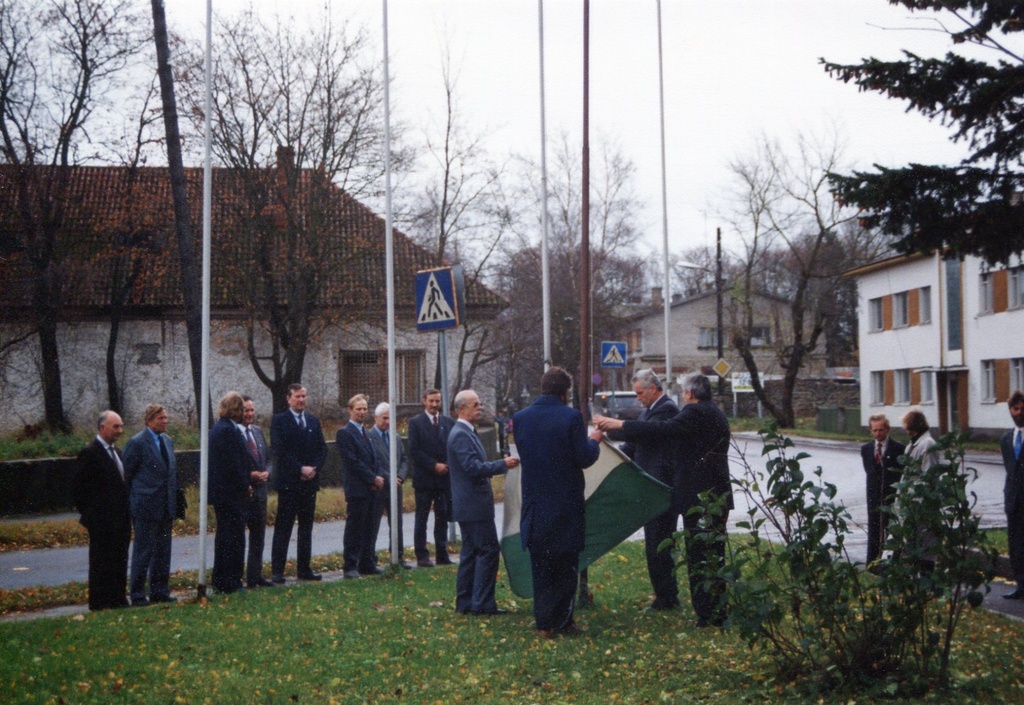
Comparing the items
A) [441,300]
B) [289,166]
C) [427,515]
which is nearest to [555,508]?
[441,300]

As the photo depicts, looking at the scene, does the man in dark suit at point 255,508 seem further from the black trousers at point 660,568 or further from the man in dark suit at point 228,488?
the black trousers at point 660,568

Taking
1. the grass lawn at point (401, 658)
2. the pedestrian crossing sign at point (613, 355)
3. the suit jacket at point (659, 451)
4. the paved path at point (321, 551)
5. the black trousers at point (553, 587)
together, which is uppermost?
the pedestrian crossing sign at point (613, 355)

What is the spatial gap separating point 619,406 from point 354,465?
131 feet

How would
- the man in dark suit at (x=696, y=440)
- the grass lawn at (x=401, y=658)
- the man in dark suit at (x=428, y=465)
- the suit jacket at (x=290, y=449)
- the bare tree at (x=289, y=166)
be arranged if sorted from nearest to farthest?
the grass lawn at (x=401, y=658) → the man in dark suit at (x=696, y=440) → the suit jacket at (x=290, y=449) → the man in dark suit at (x=428, y=465) → the bare tree at (x=289, y=166)

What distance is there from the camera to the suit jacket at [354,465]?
1341 cm

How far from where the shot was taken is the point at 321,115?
100 feet

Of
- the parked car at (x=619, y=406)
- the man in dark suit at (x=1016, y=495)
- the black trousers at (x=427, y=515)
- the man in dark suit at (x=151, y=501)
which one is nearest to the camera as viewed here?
the man in dark suit at (x=1016, y=495)

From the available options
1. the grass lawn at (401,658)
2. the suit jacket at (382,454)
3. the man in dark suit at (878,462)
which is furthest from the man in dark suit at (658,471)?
the suit jacket at (382,454)

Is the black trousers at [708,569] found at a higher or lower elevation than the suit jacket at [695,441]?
lower

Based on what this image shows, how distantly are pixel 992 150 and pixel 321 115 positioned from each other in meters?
23.0

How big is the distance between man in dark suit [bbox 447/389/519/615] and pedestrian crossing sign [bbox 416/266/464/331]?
3.13m

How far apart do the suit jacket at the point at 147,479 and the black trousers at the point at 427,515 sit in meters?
3.49

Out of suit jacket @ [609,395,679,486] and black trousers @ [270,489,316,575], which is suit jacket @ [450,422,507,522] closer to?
suit jacket @ [609,395,679,486]

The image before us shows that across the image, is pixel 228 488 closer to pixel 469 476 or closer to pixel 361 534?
pixel 361 534
